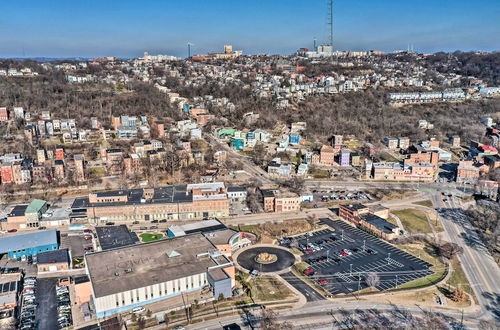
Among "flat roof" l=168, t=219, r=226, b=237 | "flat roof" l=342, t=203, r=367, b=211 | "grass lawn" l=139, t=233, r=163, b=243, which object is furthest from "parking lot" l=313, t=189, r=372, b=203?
"grass lawn" l=139, t=233, r=163, b=243

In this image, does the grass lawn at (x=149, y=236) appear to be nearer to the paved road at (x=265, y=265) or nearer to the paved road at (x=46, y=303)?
the paved road at (x=265, y=265)

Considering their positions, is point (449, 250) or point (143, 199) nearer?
point (449, 250)

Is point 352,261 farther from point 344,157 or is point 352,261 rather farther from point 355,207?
point 344,157

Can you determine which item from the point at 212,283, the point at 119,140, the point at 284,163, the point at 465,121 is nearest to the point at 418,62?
the point at 465,121

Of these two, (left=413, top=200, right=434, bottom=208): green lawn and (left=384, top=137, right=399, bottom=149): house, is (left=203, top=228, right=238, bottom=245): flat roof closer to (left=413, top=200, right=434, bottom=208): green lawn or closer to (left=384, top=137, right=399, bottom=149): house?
(left=413, top=200, right=434, bottom=208): green lawn

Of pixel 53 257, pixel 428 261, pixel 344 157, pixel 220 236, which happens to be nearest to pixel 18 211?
pixel 53 257

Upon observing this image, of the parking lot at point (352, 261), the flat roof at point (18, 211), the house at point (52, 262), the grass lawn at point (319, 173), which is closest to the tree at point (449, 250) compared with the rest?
the parking lot at point (352, 261)

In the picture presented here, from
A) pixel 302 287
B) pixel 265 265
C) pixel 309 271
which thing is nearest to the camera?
pixel 302 287
